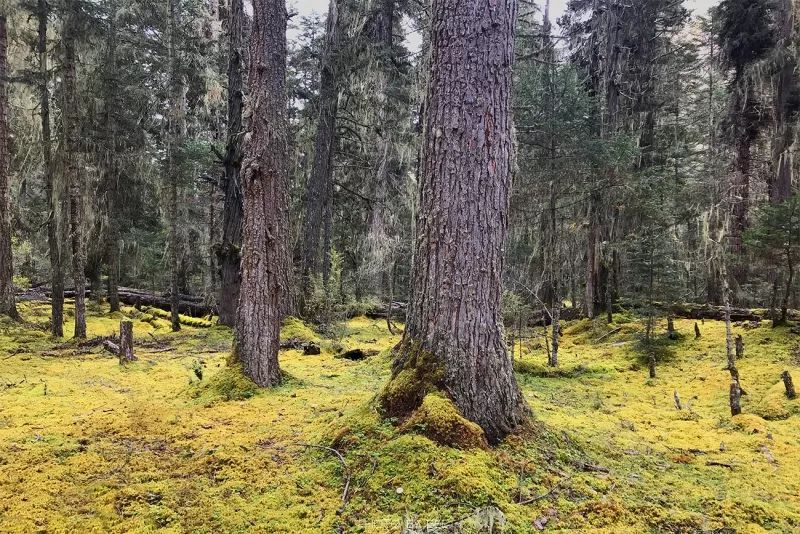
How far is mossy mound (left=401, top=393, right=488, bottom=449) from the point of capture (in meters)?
2.89

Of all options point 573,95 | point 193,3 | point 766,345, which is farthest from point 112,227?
point 766,345

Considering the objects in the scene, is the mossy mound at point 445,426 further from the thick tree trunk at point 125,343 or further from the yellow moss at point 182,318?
the yellow moss at point 182,318

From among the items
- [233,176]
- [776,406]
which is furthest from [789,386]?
[233,176]

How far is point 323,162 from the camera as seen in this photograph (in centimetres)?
1242

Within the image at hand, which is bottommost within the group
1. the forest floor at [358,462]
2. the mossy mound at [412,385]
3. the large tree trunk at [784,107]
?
the forest floor at [358,462]

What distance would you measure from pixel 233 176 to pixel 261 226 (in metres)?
5.83

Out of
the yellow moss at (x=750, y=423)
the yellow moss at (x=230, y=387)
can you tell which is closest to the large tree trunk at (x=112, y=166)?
the yellow moss at (x=230, y=387)

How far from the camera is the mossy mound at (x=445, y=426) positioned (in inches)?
114

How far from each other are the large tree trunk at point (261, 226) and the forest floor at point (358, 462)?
15.3 inches

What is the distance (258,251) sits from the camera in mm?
5094

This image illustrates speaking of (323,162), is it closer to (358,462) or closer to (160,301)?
(160,301)

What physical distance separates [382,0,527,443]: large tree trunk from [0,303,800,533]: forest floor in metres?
0.35

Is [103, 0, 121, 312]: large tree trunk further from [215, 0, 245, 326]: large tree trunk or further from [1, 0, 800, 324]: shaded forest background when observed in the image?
[215, 0, 245, 326]: large tree trunk

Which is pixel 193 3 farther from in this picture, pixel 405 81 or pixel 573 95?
pixel 573 95
